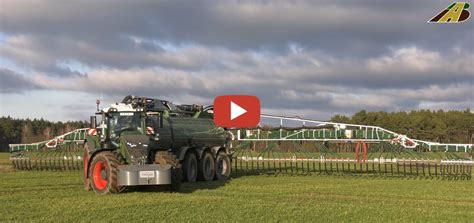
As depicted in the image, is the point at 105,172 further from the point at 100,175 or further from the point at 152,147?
the point at 152,147

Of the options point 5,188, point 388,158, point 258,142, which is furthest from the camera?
point 258,142

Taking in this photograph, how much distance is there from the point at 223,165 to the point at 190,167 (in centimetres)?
303

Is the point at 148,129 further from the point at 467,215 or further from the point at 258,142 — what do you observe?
the point at 258,142

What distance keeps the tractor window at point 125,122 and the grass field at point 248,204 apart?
7.15 ft

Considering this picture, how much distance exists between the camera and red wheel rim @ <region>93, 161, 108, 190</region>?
52.4 feet

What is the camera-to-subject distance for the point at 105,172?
630 inches

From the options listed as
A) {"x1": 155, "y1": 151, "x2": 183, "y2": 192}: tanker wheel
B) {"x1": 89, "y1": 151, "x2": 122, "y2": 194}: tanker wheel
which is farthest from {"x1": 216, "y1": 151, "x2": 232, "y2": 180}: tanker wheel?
{"x1": 89, "y1": 151, "x2": 122, "y2": 194}: tanker wheel

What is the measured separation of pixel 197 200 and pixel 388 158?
1460 cm

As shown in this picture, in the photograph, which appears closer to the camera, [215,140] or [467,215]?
[467,215]

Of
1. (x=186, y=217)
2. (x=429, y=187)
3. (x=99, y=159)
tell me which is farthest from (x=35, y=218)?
(x=429, y=187)

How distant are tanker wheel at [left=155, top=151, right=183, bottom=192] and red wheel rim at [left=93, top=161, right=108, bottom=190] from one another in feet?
5.34

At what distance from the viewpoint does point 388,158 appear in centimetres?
2612

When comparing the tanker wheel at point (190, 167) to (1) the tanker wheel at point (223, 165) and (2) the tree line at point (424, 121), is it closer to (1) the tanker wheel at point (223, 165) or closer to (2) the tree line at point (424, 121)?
(1) the tanker wheel at point (223, 165)

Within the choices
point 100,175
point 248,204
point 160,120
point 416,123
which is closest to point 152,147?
point 160,120
